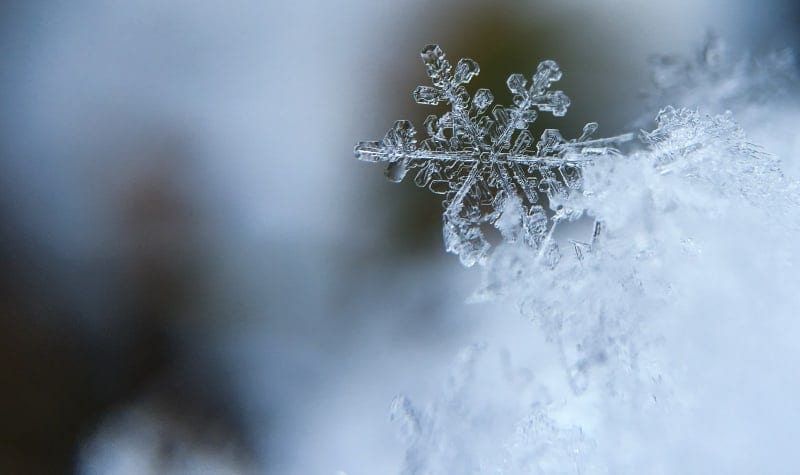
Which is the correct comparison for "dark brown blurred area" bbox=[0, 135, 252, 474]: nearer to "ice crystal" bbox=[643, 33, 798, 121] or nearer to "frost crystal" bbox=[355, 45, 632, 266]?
"frost crystal" bbox=[355, 45, 632, 266]

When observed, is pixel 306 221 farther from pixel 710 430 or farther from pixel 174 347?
pixel 710 430

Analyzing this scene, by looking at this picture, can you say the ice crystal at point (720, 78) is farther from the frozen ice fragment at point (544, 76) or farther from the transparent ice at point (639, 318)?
the frozen ice fragment at point (544, 76)

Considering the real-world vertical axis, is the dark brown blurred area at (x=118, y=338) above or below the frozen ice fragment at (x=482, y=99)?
below

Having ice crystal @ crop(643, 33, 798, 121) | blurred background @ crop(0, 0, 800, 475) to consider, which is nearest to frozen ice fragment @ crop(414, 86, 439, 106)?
blurred background @ crop(0, 0, 800, 475)

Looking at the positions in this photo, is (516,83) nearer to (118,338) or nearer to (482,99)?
(482,99)

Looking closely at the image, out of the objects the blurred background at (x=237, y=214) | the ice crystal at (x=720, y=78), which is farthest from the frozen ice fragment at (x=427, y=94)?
the ice crystal at (x=720, y=78)

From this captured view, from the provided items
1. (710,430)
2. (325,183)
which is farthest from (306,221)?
(710,430)
